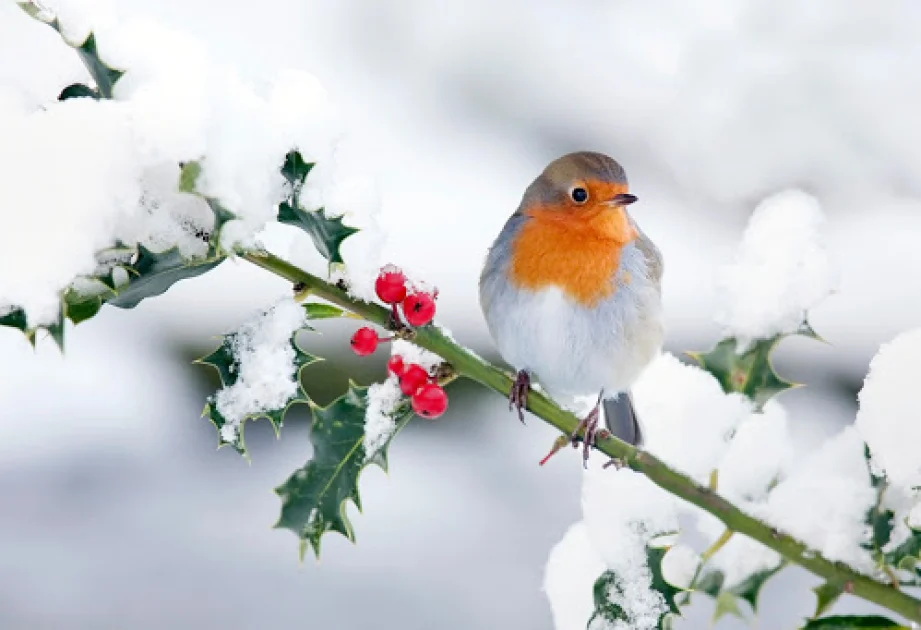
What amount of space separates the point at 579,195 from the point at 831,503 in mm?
740

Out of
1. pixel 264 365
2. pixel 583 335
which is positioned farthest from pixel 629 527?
pixel 583 335

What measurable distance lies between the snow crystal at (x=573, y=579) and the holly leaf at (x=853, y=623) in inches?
9.2

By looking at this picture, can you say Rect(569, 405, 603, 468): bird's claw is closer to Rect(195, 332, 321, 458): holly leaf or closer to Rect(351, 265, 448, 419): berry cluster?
Rect(351, 265, 448, 419): berry cluster

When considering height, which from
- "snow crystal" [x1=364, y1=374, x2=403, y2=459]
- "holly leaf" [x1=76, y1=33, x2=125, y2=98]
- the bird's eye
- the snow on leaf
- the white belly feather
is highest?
the bird's eye

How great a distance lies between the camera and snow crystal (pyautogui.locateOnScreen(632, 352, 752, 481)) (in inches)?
43.8

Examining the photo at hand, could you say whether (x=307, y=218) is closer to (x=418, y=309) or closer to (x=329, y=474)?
(x=418, y=309)

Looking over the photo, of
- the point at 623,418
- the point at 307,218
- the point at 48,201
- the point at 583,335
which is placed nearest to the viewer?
the point at 48,201

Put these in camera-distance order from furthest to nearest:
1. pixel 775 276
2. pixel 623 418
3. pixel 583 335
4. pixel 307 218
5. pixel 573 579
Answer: pixel 623 418
pixel 583 335
pixel 573 579
pixel 775 276
pixel 307 218

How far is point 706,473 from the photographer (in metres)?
1.10

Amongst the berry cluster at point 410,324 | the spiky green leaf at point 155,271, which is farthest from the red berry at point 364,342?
the spiky green leaf at point 155,271

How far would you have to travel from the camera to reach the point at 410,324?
3.07 ft

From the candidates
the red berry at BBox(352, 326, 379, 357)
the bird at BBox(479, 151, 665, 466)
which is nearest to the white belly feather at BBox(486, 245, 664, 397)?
the bird at BBox(479, 151, 665, 466)

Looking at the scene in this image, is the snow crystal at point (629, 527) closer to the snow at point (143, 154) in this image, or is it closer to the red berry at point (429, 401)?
the red berry at point (429, 401)

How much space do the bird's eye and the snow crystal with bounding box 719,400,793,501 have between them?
573 millimetres
